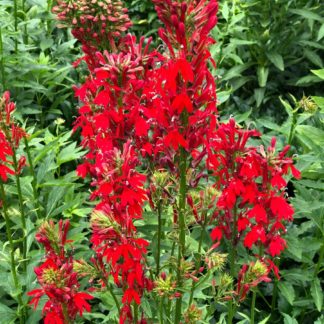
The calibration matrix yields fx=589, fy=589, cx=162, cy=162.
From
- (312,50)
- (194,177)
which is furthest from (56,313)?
(312,50)

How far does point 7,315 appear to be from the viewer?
7.75 ft

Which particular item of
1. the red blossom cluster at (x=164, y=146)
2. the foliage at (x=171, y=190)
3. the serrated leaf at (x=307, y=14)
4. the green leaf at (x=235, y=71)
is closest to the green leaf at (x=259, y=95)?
the foliage at (x=171, y=190)

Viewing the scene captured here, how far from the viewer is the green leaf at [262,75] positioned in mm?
4044

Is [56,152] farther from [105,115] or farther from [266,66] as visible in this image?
[266,66]

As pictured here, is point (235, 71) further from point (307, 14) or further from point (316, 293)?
point (316, 293)

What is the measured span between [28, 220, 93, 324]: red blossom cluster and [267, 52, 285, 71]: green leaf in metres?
2.65

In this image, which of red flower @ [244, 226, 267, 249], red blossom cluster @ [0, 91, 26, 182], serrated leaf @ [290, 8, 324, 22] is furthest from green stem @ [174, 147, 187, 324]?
serrated leaf @ [290, 8, 324, 22]

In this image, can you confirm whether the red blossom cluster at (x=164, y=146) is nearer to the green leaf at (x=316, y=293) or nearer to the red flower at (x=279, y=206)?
the red flower at (x=279, y=206)

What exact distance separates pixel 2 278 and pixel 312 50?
295 centimetres

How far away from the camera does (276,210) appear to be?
187 centimetres

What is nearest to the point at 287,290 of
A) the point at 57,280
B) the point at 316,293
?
the point at 316,293

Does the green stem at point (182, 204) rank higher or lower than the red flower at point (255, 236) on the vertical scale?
higher

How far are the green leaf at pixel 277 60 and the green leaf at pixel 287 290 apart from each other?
1647 mm

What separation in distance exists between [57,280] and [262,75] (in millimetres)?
2847
